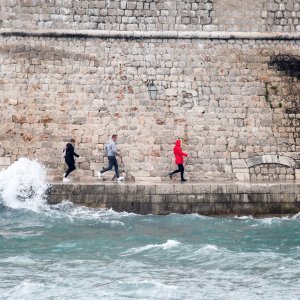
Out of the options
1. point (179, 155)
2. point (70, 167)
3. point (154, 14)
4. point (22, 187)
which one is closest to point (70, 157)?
point (70, 167)

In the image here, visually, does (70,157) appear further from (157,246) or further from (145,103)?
(157,246)

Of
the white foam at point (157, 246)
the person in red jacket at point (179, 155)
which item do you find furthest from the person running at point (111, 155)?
the white foam at point (157, 246)

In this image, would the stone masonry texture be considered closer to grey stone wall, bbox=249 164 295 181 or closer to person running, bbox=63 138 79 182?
grey stone wall, bbox=249 164 295 181

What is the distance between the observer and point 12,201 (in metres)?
17.5

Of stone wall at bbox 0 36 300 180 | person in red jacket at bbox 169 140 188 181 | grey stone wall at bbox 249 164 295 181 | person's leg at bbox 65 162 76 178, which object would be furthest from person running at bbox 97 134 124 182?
grey stone wall at bbox 249 164 295 181

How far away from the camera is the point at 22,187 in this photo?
57.6ft

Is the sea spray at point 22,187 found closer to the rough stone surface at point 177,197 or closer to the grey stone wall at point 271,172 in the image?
the rough stone surface at point 177,197

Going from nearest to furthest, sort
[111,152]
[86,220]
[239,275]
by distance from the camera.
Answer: [239,275]
[86,220]
[111,152]

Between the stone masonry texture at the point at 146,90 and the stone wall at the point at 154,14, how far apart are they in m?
0.02

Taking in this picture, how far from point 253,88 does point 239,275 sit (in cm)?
771

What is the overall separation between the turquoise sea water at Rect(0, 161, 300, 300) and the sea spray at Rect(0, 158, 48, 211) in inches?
0.8

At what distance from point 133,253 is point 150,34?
22.9ft

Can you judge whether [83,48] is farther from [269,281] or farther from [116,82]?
[269,281]

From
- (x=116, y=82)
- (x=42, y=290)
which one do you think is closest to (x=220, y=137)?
(x=116, y=82)
